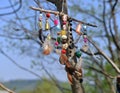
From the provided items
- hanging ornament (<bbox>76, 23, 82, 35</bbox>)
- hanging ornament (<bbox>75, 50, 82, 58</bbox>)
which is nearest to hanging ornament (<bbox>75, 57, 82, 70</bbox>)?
hanging ornament (<bbox>75, 50, 82, 58</bbox>)

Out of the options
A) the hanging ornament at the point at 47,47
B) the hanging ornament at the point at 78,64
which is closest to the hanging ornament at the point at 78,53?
the hanging ornament at the point at 78,64

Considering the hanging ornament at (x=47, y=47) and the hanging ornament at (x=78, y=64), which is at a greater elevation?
the hanging ornament at (x=47, y=47)

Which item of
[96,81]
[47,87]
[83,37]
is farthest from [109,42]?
[47,87]

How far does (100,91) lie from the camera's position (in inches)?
344

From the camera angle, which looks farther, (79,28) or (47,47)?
(79,28)

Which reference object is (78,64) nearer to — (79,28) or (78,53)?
(78,53)

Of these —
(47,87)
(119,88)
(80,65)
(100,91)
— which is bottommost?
(47,87)

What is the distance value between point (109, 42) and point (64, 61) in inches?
196

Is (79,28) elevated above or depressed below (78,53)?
above

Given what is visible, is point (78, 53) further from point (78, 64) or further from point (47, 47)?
point (47, 47)

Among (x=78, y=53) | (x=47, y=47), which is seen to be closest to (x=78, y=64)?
(x=78, y=53)

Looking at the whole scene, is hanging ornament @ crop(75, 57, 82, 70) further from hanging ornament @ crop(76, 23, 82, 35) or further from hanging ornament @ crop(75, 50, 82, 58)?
hanging ornament @ crop(76, 23, 82, 35)

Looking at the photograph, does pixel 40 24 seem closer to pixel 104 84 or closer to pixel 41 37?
pixel 41 37

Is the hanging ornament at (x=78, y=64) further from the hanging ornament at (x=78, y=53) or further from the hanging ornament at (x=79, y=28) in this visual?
the hanging ornament at (x=79, y=28)
